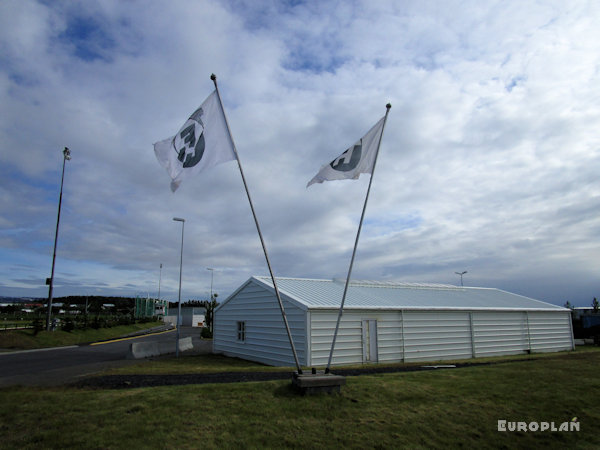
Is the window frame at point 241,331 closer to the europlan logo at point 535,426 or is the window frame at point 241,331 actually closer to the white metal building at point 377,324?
the white metal building at point 377,324

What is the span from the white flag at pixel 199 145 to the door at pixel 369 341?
11679 mm

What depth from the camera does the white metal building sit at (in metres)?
17.3

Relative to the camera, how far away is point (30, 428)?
22.3 feet

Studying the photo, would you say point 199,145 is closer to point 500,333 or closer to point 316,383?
point 316,383

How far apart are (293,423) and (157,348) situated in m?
18.6

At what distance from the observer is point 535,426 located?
821 cm

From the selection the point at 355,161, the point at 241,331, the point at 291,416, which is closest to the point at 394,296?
the point at 241,331

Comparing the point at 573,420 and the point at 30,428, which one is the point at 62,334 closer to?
the point at 30,428

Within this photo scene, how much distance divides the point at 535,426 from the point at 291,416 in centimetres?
494

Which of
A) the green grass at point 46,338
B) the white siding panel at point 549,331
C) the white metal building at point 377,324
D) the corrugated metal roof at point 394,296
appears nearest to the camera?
the white metal building at point 377,324

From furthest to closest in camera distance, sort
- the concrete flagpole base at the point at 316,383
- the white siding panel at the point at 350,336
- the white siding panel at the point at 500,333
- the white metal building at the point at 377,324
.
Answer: the white siding panel at the point at 500,333 → the white metal building at the point at 377,324 → the white siding panel at the point at 350,336 → the concrete flagpole base at the point at 316,383

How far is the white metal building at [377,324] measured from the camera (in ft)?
56.6

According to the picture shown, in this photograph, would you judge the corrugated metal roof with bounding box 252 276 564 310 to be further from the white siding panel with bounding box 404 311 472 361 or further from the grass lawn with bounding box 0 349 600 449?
the grass lawn with bounding box 0 349 600 449

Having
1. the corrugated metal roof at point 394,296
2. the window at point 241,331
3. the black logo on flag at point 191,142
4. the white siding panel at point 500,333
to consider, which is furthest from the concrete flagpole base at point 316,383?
the white siding panel at point 500,333
